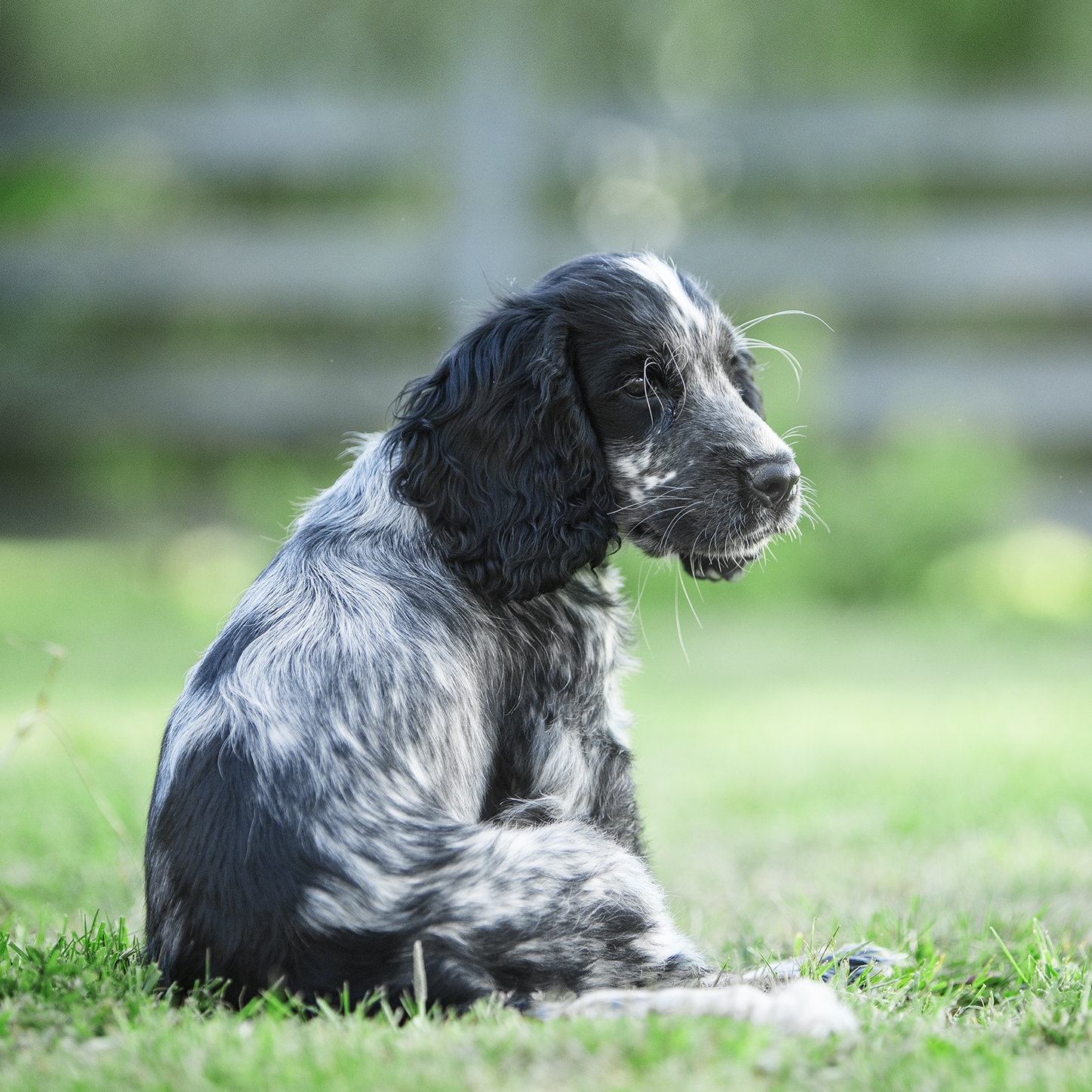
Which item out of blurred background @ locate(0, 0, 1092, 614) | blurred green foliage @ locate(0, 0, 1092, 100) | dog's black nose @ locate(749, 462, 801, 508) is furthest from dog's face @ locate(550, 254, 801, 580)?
blurred green foliage @ locate(0, 0, 1092, 100)

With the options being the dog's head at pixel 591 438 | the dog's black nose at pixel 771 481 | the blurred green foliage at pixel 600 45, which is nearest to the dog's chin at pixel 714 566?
the dog's head at pixel 591 438

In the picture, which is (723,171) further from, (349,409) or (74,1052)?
(74,1052)

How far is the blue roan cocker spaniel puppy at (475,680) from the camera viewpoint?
236 centimetres

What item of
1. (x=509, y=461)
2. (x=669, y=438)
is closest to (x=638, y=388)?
(x=669, y=438)

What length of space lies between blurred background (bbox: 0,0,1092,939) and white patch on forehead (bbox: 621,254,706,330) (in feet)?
28.3

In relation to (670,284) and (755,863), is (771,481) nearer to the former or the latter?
(670,284)

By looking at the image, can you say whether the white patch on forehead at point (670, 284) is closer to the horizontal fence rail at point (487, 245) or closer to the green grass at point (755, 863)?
the green grass at point (755, 863)

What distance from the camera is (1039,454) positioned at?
1603 cm

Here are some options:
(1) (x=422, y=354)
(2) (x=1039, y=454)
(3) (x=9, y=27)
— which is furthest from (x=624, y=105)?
(3) (x=9, y=27)

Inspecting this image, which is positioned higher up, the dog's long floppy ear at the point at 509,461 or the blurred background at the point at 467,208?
the blurred background at the point at 467,208

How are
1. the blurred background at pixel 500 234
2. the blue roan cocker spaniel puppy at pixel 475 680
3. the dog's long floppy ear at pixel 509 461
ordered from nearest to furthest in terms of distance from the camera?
the blue roan cocker spaniel puppy at pixel 475 680
the dog's long floppy ear at pixel 509 461
the blurred background at pixel 500 234

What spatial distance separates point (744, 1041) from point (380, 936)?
70cm

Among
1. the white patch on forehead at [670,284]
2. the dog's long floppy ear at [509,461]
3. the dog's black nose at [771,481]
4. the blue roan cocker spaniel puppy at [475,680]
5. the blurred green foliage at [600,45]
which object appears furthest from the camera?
the blurred green foliage at [600,45]

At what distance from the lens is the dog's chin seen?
3.34m
